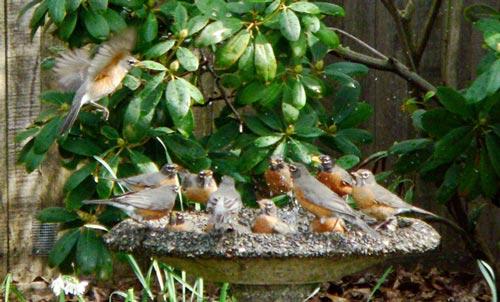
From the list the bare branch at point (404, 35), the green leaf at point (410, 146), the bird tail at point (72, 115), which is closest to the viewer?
the bird tail at point (72, 115)

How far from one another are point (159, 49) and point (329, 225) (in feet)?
5.68

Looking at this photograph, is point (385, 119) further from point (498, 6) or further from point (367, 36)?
point (498, 6)

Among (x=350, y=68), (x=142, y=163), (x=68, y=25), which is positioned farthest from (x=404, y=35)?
(x=68, y=25)

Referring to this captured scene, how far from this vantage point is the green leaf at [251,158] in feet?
18.8

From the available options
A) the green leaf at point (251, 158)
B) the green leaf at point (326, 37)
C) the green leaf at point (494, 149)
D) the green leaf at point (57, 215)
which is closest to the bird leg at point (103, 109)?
the green leaf at point (57, 215)

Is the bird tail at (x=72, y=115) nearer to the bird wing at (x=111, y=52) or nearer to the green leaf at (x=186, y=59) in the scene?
the bird wing at (x=111, y=52)

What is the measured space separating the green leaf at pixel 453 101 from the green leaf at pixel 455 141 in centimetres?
9

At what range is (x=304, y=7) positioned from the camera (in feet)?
18.2

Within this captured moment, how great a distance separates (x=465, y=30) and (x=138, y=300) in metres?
2.71

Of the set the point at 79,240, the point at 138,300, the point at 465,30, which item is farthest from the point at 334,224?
the point at 465,30

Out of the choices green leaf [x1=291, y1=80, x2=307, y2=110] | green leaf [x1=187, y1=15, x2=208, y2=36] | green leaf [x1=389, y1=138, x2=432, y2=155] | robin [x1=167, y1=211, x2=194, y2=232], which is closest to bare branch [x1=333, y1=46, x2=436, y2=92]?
green leaf [x1=389, y1=138, x2=432, y2=155]

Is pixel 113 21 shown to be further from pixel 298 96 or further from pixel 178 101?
pixel 298 96

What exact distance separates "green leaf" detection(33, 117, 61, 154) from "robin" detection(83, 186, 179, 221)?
1.33 meters

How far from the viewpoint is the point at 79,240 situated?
5809mm
